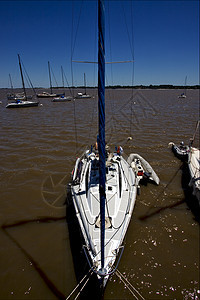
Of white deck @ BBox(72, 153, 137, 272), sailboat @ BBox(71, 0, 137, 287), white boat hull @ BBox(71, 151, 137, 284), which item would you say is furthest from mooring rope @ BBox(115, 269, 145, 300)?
white deck @ BBox(72, 153, 137, 272)

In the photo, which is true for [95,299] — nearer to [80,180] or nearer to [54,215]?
[54,215]

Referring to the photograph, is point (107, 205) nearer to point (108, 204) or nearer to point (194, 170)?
point (108, 204)

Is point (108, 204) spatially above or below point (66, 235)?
above

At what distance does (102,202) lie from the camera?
3.74 metres

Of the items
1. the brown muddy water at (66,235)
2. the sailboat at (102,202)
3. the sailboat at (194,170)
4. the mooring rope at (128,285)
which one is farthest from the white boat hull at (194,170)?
the mooring rope at (128,285)

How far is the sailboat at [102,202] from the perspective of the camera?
3.22 metres

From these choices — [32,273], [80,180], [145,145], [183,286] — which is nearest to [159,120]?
[145,145]

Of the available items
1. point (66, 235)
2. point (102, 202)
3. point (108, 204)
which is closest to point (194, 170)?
point (108, 204)

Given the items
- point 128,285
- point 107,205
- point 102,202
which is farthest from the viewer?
point 107,205

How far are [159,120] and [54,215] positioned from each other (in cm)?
2542

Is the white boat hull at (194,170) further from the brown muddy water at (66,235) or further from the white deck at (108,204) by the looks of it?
the white deck at (108,204)

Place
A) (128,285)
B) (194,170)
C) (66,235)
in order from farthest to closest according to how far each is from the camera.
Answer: (194,170)
(66,235)
(128,285)

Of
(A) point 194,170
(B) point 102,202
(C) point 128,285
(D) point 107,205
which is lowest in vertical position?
(C) point 128,285

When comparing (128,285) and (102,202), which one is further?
(128,285)
